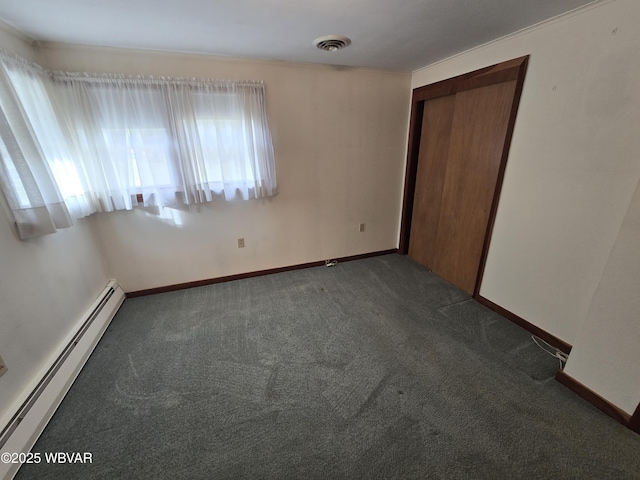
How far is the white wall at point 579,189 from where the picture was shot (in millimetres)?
1390

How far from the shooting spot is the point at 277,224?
2996mm

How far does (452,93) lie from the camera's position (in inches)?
101

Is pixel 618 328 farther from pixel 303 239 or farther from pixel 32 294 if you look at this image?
pixel 32 294

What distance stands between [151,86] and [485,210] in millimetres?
3143

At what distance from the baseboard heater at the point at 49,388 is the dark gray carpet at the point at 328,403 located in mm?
60

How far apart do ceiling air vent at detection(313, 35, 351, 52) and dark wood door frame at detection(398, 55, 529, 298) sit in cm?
116

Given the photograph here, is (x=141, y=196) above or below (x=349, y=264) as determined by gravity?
above

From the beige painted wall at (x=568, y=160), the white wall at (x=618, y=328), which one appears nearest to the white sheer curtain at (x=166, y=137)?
the beige painted wall at (x=568, y=160)

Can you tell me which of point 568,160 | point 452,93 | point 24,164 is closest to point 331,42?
point 452,93

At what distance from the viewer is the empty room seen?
4.40ft

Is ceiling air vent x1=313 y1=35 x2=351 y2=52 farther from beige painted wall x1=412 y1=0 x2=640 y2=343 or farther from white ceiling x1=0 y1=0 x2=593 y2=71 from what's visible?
beige painted wall x1=412 y1=0 x2=640 y2=343

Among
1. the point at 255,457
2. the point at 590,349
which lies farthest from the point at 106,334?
the point at 590,349

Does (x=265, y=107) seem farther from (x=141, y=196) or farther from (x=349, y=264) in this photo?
(x=349, y=264)

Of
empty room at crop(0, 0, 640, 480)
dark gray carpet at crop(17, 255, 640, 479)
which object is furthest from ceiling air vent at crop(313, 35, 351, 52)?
dark gray carpet at crop(17, 255, 640, 479)
